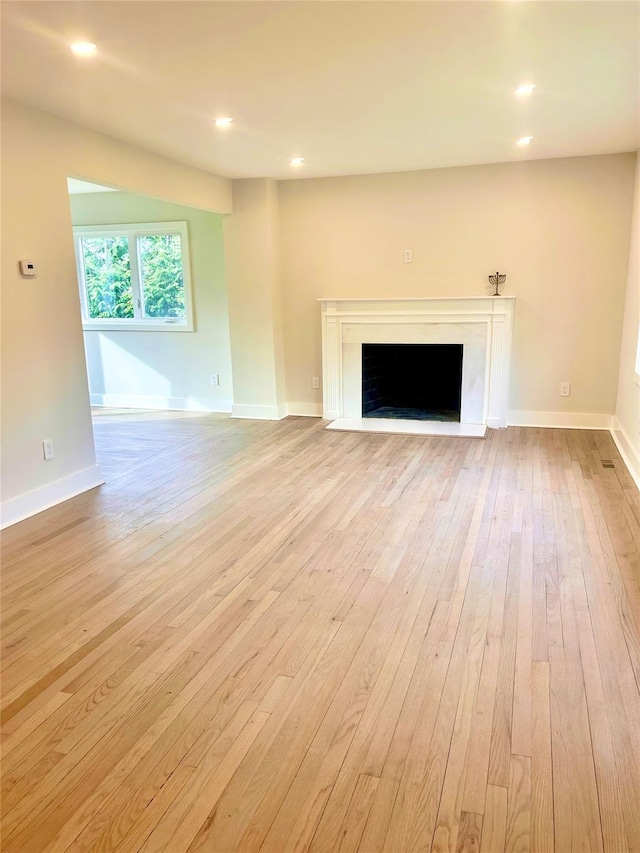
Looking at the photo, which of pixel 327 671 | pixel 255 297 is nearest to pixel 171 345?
pixel 255 297

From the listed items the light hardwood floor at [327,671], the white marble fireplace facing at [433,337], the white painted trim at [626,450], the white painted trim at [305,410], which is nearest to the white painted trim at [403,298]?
the white marble fireplace facing at [433,337]

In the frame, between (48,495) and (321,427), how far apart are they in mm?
2753

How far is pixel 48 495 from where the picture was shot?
3.77m

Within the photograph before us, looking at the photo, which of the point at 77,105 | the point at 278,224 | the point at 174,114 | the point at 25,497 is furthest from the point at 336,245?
the point at 25,497

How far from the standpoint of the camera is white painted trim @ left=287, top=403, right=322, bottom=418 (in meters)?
6.36

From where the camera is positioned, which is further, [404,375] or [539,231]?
[404,375]

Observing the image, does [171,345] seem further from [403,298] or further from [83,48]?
[83,48]

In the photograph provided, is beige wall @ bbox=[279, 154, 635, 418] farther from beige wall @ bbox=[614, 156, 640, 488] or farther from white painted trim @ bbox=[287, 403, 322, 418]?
white painted trim @ bbox=[287, 403, 322, 418]

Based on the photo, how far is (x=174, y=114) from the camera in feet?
11.9

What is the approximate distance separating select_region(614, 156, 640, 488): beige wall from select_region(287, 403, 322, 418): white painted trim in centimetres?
294

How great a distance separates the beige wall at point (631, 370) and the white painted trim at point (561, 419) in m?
0.23

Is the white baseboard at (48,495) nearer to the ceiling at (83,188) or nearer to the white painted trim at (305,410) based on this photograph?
the white painted trim at (305,410)

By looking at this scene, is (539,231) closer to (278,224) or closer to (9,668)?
(278,224)

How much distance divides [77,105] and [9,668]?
311 cm
